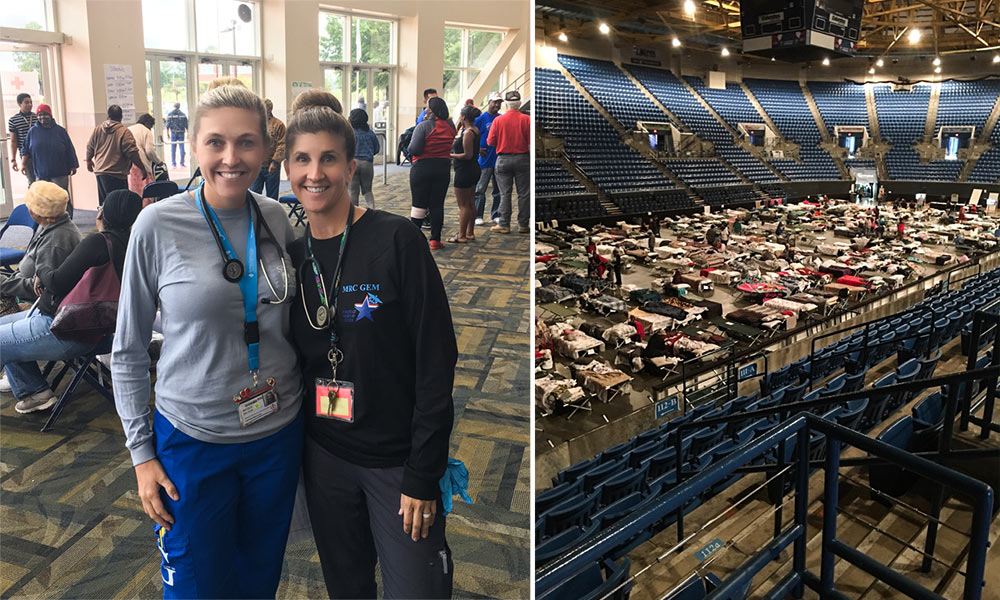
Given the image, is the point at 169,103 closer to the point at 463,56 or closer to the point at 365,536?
the point at 463,56

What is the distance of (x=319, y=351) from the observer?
1453 millimetres

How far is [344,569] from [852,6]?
1302cm

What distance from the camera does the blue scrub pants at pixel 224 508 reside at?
4.78 feet

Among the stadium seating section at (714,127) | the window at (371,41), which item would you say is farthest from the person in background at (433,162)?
the stadium seating section at (714,127)

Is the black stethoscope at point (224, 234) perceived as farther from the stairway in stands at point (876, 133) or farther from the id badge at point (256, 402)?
the stairway in stands at point (876, 133)

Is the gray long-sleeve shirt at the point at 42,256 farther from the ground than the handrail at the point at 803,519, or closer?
farther from the ground

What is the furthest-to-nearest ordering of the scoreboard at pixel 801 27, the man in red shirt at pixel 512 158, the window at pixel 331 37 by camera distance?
the scoreboard at pixel 801 27 < the man in red shirt at pixel 512 158 < the window at pixel 331 37

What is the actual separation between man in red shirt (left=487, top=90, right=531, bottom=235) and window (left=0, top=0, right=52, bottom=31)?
3.97 ft

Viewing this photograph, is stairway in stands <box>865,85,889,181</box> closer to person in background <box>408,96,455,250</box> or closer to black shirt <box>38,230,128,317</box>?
person in background <box>408,96,455,250</box>

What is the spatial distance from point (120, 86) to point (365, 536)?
128 centimetres

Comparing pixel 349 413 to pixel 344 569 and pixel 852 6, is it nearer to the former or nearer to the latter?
pixel 344 569

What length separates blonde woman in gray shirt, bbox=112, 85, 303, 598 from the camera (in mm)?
1356

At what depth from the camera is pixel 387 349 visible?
148 centimetres

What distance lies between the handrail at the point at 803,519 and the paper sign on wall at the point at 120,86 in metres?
1.55
